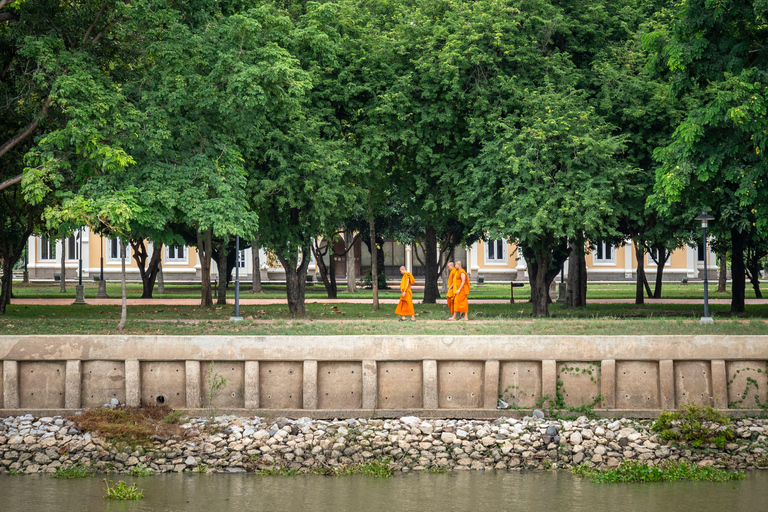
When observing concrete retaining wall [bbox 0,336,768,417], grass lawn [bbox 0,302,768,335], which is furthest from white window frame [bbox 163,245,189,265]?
concrete retaining wall [bbox 0,336,768,417]

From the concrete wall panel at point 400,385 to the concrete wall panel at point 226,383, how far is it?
2529mm

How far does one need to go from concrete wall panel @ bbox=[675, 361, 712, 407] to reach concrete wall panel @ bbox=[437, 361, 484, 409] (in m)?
3.61

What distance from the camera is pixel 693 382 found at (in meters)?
15.1

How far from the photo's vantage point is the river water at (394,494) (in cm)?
1223

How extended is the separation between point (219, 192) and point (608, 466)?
10.7m

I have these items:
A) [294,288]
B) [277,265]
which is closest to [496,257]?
[277,265]

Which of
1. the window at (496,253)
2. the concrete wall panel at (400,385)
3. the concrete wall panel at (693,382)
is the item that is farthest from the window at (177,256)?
the concrete wall panel at (693,382)

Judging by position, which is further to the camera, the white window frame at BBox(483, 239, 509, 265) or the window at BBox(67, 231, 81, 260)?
the white window frame at BBox(483, 239, 509, 265)

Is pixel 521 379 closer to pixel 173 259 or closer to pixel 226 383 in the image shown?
pixel 226 383

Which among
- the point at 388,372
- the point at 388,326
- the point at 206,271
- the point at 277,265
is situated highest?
the point at 277,265

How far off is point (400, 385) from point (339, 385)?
111cm

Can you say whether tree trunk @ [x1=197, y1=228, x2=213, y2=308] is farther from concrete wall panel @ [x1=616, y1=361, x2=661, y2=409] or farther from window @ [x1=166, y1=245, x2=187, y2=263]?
window @ [x1=166, y1=245, x2=187, y2=263]

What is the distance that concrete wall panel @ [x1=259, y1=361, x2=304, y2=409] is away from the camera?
15031 mm

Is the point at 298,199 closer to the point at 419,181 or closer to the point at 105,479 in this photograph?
the point at 419,181
